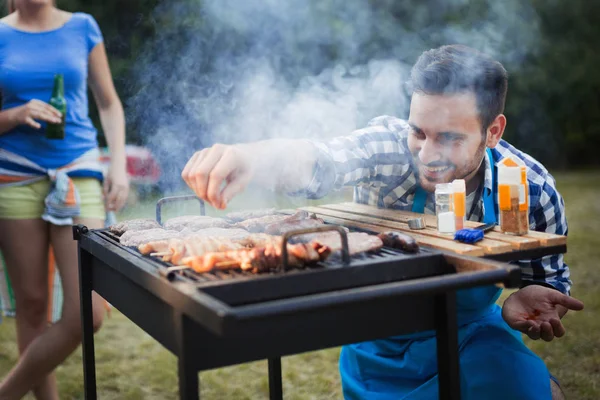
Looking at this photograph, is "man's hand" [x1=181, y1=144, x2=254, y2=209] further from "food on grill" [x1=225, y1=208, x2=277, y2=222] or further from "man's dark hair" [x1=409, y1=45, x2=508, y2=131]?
"man's dark hair" [x1=409, y1=45, x2=508, y2=131]

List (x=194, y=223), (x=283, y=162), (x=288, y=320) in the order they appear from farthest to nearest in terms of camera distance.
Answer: (x=194, y=223) → (x=283, y=162) → (x=288, y=320)

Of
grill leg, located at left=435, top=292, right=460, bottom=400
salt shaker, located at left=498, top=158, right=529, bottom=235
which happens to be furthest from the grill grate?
salt shaker, located at left=498, top=158, right=529, bottom=235

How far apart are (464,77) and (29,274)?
102 inches

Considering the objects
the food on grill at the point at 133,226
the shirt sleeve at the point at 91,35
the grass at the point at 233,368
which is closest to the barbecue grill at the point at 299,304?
the food on grill at the point at 133,226

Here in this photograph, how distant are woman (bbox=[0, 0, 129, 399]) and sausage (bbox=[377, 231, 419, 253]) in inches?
81.7

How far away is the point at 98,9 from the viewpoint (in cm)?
810

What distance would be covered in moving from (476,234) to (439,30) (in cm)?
698

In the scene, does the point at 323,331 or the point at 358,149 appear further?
the point at 358,149

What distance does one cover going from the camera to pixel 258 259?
191cm

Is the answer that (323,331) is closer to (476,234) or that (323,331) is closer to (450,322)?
(450,322)

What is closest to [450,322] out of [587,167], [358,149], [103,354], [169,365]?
[358,149]

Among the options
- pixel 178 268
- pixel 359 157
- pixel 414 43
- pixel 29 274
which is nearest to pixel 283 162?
pixel 359 157

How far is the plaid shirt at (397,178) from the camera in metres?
2.60

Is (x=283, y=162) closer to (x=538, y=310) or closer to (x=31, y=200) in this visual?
(x=538, y=310)
